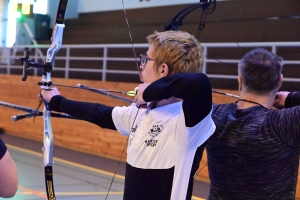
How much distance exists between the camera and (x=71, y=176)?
477cm

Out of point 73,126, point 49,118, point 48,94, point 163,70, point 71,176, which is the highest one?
point 163,70

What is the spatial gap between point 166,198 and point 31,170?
12.5 ft

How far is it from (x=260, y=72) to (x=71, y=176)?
3690 mm

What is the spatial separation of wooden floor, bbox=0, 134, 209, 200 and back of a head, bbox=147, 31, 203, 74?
2.71m

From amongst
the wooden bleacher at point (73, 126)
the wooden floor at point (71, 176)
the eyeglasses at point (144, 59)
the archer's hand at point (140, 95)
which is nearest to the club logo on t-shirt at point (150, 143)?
the archer's hand at point (140, 95)

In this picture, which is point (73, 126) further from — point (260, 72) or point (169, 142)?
point (260, 72)

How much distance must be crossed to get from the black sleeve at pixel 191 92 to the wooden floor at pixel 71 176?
9.13 ft

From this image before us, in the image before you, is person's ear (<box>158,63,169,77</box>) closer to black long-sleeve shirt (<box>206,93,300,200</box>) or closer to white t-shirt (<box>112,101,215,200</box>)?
white t-shirt (<box>112,101,215,200</box>)

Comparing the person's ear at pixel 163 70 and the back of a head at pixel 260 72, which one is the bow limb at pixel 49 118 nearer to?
the person's ear at pixel 163 70

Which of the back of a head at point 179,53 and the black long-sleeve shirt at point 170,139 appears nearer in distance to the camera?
the black long-sleeve shirt at point 170,139

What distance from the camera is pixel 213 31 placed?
7.15 m

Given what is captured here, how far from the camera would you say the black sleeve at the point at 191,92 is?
1.28m

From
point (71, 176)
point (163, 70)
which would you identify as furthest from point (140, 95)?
point (71, 176)

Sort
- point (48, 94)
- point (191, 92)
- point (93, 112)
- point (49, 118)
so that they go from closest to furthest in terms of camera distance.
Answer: point (191, 92) → point (93, 112) → point (48, 94) → point (49, 118)
